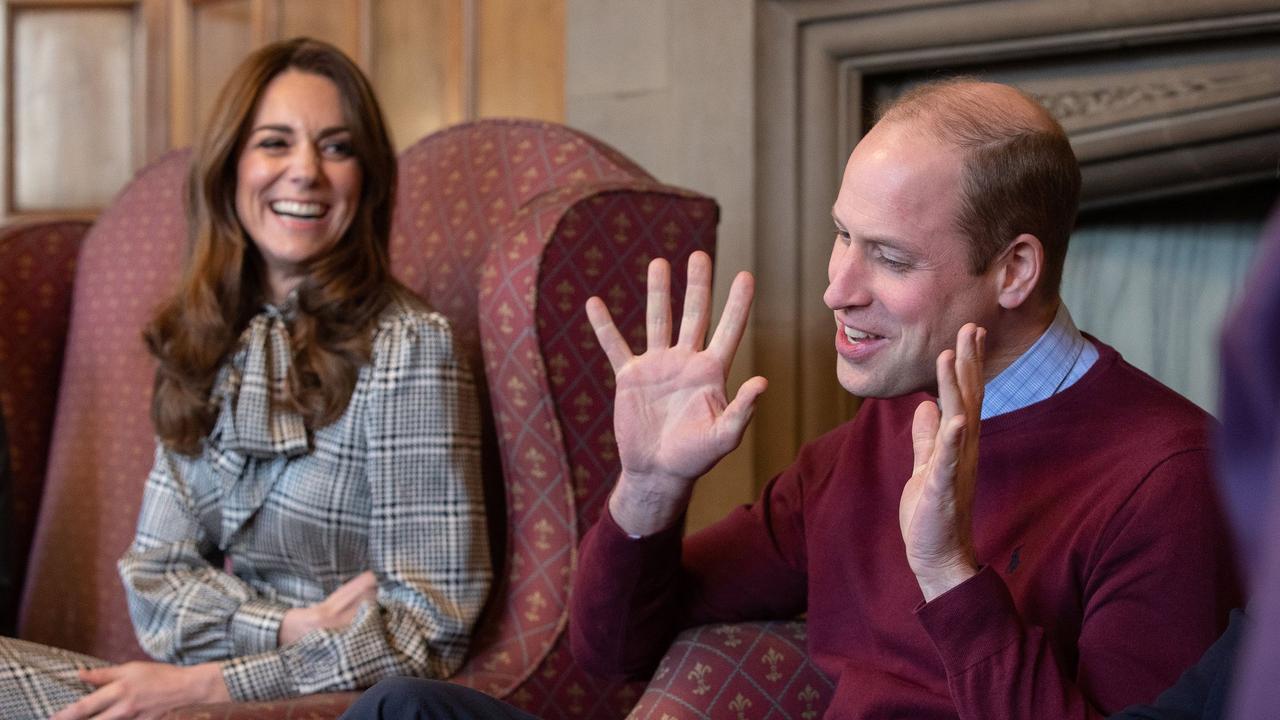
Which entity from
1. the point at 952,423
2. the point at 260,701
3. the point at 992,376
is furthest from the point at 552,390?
the point at 952,423

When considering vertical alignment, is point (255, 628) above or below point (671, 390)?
below

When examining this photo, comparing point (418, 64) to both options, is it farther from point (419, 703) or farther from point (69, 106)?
point (419, 703)

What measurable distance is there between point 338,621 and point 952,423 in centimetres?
98

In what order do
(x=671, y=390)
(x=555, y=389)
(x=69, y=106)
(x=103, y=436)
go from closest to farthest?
(x=671, y=390) < (x=555, y=389) < (x=103, y=436) < (x=69, y=106)

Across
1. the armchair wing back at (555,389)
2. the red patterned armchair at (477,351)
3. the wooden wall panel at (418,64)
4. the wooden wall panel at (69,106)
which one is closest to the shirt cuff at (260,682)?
the red patterned armchair at (477,351)

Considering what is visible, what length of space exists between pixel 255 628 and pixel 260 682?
0.09 meters

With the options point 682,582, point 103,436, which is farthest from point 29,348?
point 682,582

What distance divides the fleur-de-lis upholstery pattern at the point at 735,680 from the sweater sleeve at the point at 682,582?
0.03 m

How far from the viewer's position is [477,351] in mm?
2074

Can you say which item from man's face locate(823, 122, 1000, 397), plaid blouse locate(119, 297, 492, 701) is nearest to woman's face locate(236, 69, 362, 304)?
plaid blouse locate(119, 297, 492, 701)

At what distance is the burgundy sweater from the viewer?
44.7 inches

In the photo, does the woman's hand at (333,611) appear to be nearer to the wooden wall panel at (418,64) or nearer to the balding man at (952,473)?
the balding man at (952,473)

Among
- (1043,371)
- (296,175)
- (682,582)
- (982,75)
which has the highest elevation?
(982,75)

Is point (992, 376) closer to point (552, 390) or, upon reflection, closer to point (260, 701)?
point (552, 390)
